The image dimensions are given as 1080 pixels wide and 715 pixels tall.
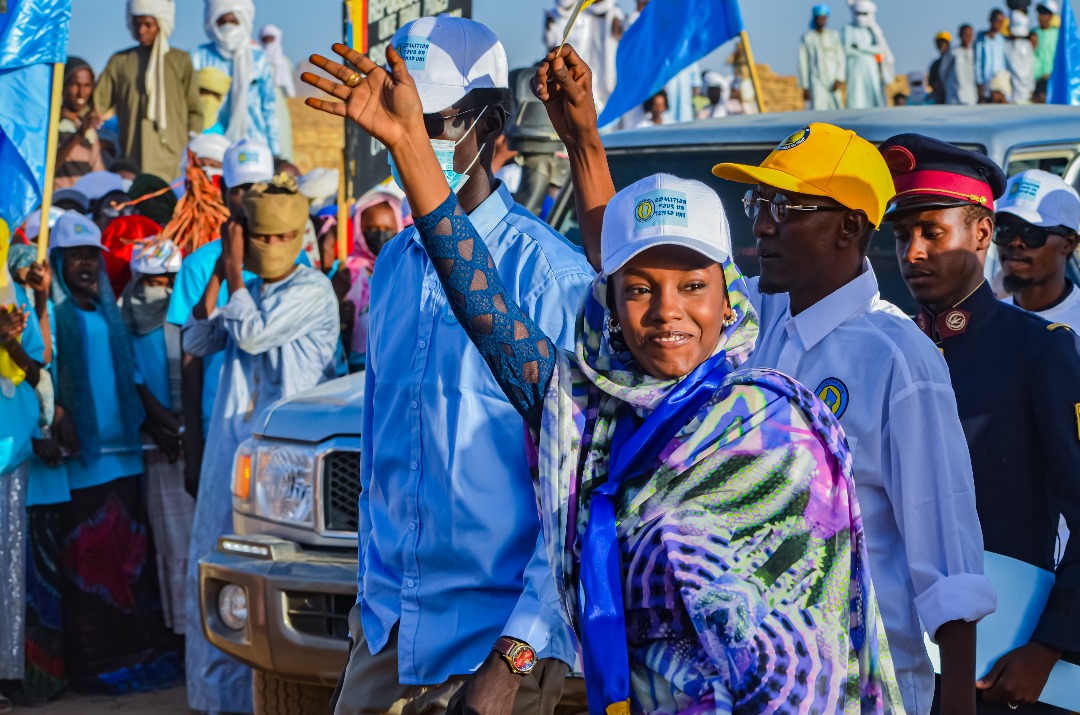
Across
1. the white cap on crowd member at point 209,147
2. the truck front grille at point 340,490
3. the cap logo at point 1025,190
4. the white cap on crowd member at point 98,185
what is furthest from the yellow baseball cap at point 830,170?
the white cap on crowd member at point 98,185

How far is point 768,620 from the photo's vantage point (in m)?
2.30

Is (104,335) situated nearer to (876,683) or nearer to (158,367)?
(158,367)

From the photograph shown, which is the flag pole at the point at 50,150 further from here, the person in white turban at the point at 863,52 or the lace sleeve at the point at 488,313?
the person in white turban at the point at 863,52

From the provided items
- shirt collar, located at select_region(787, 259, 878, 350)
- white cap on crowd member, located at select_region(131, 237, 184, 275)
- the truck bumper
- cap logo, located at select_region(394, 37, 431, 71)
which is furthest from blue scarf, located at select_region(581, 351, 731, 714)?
white cap on crowd member, located at select_region(131, 237, 184, 275)

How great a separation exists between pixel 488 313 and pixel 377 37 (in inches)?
241

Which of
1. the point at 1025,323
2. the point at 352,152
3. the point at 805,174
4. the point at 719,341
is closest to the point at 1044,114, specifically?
the point at 1025,323

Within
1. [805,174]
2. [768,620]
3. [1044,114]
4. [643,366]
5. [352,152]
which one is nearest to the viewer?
[768,620]

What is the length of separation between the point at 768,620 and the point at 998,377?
144 cm

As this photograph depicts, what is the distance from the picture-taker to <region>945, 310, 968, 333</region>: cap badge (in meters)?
3.63

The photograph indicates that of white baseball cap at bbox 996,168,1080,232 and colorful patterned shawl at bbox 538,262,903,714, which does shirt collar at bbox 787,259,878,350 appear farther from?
white baseball cap at bbox 996,168,1080,232

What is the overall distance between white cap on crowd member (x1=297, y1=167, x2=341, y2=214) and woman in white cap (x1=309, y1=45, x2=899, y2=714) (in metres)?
8.72

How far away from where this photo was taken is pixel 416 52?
338 centimetres

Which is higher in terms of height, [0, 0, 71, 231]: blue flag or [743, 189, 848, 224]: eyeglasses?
[0, 0, 71, 231]: blue flag

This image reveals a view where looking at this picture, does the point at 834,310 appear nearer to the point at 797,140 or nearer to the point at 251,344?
the point at 797,140
